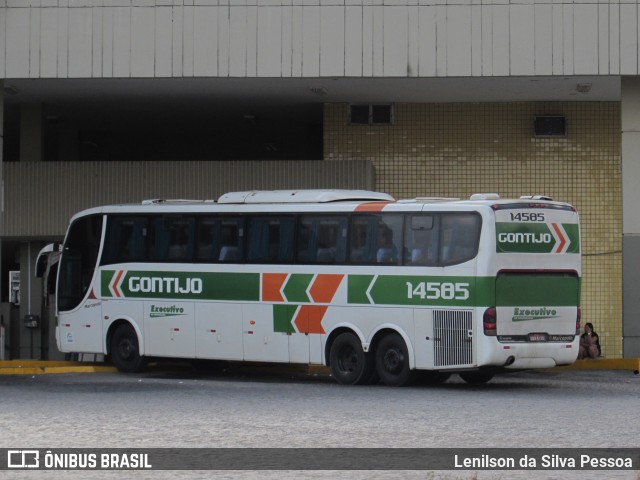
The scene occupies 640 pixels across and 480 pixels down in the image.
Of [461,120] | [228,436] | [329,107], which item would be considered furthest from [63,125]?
[228,436]

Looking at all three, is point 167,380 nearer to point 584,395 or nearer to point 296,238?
point 296,238

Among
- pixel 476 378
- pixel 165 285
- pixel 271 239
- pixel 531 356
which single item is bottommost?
pixel 476 378

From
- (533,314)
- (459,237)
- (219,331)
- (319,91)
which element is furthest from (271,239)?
(319,91)

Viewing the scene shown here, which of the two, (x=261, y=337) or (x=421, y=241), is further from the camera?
(x=261, y=337)

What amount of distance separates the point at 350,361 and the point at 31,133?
12.7 m

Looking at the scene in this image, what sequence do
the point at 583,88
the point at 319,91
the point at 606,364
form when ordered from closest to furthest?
the point at 606,364, the point at 583,88, the point at 319,91

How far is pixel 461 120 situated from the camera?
3409 cm

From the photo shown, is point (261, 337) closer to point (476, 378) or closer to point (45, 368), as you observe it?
point (476, 378)

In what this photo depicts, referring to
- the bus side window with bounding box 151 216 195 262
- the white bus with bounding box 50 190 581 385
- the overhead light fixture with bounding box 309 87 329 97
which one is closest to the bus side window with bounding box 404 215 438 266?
the white bus with bounding box 50 190 581 385

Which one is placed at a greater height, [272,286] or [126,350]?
[272,286]

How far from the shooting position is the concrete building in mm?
29141

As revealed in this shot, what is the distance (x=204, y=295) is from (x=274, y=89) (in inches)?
247

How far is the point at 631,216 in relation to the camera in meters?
29.5

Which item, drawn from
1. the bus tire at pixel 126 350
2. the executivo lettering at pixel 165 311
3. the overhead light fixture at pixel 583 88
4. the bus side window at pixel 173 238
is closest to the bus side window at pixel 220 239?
the bus side window at pixel 173 238
